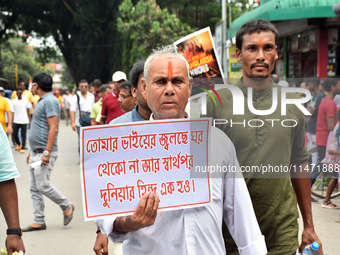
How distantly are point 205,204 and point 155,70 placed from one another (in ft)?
2.09

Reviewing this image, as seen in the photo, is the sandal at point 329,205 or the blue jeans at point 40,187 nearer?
the blue jeans at point 40,187

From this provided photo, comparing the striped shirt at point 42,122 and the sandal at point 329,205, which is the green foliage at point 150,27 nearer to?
the sandal at point 329,205

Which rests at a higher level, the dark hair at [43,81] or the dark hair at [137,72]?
the dark hair at [137,72]

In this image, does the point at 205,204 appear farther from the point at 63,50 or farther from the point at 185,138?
the point at 63,50

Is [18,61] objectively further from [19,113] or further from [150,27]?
[19,113]

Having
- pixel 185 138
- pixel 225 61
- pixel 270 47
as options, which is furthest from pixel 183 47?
pixel 225 61

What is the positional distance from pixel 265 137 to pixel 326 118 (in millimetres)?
5113

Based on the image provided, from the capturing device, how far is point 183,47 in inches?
150

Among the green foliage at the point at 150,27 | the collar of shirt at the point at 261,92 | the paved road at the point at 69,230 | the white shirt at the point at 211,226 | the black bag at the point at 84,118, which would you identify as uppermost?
the green foliage at the point at 150,27

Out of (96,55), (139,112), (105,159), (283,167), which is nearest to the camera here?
(105,159)

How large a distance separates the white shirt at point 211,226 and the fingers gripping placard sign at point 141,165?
0.07 m

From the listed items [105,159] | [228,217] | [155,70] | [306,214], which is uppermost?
[155,70]

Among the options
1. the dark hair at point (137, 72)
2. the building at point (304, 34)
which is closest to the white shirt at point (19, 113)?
the building at point (304, 34)

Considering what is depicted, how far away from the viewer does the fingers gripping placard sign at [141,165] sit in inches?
72.0
